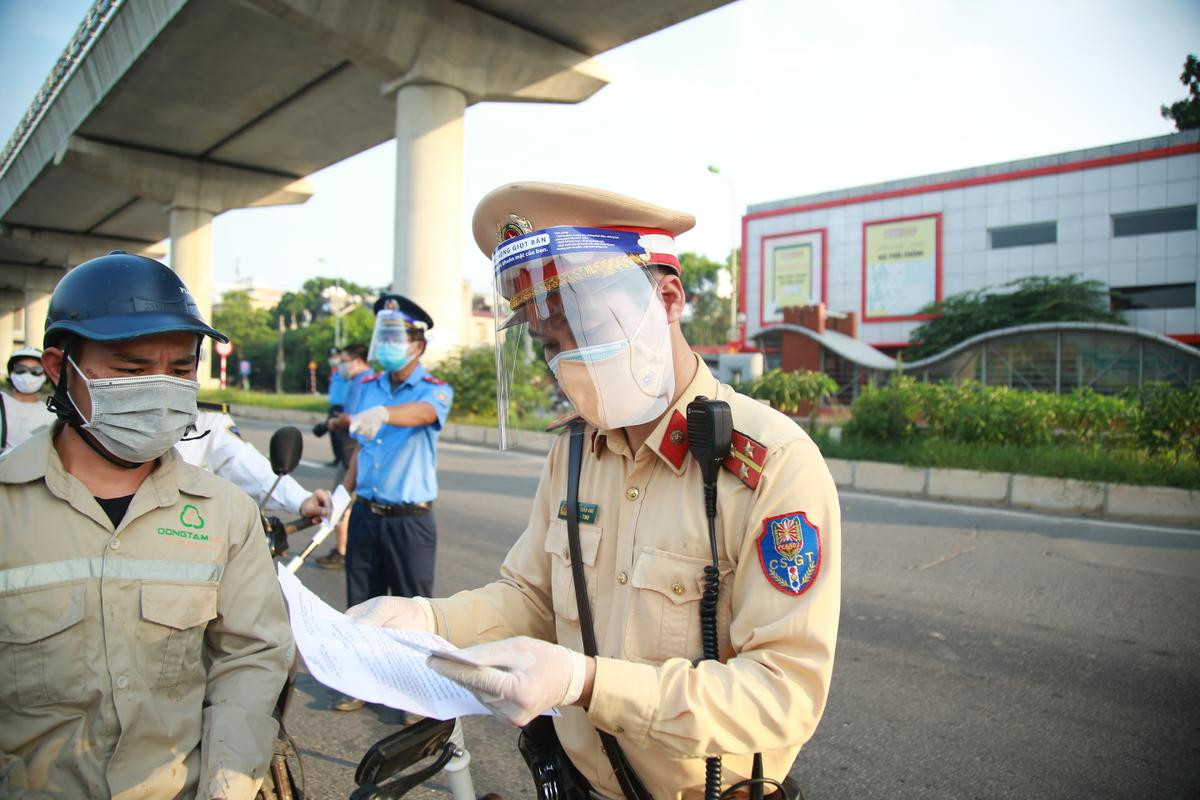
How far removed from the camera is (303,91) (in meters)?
20.5

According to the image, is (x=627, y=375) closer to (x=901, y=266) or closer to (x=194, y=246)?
(x=194, y=246)

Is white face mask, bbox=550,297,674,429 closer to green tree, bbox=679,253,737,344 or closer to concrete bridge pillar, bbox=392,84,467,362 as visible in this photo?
concrete bridge pillar, bbox=392,84,467,362

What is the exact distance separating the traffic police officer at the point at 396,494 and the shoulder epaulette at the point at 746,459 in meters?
2.81

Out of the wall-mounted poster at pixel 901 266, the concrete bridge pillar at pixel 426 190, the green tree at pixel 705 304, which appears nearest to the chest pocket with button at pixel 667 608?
the concrete bridge pillar at pixel 426 190

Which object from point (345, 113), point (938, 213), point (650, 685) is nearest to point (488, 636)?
point (650, 685)

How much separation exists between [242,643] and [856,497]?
8.42 m

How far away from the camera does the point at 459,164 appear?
57.6ft

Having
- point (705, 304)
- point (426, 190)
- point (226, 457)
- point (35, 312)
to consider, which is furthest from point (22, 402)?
point (705, 304)

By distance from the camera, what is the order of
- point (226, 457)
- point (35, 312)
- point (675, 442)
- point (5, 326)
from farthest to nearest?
point (5, 326) → point (35, 312) → point (226, 457) → point (675, 442)

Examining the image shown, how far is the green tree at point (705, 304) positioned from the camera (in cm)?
5528

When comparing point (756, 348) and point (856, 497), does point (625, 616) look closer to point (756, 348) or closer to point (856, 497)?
point (856, 497)

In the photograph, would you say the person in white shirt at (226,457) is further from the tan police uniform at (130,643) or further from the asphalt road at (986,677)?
the tan police uniform at (130,643)

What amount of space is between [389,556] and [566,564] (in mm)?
2786

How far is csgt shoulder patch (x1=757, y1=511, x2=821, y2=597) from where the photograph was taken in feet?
4.10
